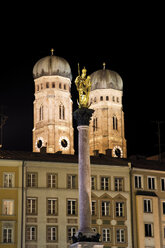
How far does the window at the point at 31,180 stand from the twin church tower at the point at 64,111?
4707 centimetres

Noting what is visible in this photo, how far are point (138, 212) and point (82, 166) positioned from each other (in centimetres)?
2535

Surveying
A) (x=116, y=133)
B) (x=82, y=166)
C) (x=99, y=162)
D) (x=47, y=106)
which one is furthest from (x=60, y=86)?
(x=82, y=166)

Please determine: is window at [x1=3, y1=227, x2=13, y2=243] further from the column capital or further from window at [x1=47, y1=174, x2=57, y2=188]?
the column capital

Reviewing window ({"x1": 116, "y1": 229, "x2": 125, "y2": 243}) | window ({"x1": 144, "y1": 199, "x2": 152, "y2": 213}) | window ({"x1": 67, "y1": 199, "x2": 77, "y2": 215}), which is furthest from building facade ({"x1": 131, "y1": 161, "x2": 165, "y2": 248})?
window ({"x1": 67, "y1": 199, "x2": 77, "y2": 215})

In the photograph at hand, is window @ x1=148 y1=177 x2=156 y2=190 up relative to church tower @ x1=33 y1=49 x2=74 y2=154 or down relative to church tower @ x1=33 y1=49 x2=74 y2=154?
down

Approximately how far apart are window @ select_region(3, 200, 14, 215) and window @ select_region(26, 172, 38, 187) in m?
2.97

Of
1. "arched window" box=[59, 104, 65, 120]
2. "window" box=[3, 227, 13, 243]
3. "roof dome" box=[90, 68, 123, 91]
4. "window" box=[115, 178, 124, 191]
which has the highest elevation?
"roof dome" box=[90, 68, 123, 91]

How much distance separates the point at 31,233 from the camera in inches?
3076

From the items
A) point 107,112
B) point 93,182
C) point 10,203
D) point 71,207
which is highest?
point 107,112

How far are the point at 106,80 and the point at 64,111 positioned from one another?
11.4 meters

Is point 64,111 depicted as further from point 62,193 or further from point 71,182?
point 62,193

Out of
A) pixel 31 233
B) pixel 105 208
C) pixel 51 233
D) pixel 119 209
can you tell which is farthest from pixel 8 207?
pixel 119 209

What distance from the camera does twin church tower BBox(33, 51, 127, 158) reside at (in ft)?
431

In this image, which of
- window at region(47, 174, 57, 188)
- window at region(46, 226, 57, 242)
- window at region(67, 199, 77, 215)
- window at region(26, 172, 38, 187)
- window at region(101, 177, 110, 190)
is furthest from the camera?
window at region(101, 177, 110, 190)
